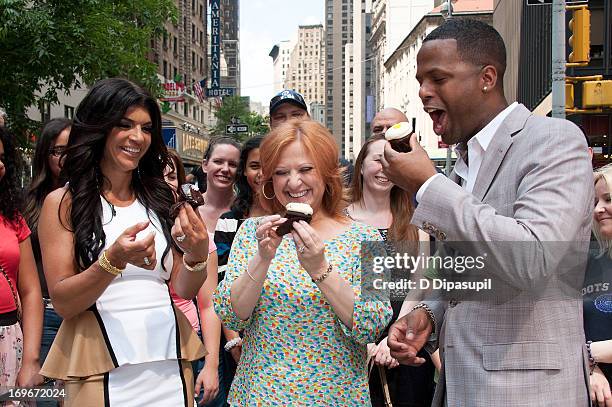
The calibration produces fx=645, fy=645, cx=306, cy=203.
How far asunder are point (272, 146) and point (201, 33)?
70078mm

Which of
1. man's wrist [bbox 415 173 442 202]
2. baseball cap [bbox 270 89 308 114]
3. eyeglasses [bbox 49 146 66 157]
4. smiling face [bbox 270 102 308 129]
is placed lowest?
man's wrist [bbox 415 173 442 202]

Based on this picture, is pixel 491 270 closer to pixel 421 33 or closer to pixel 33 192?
pixel 33 192

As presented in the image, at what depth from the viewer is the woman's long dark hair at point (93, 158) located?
2963 millimetres

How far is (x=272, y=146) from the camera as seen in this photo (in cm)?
312

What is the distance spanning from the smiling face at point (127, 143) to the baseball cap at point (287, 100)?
8.05 feet

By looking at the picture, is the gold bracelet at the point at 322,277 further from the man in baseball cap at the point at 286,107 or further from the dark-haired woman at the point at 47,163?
the man in baseball cap at the point at 286,107

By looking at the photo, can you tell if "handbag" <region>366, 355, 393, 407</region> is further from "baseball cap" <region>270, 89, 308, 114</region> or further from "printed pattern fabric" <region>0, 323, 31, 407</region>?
"baseball cap" <region>270, 89, 308, 114</region>

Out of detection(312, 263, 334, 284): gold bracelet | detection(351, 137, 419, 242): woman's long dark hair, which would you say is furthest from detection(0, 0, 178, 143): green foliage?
detection(312, 263, 334, 284): gold bracelet

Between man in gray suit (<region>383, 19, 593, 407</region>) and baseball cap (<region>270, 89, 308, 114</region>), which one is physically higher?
baseball cap (<region>270, 89, 308, 114</region>)

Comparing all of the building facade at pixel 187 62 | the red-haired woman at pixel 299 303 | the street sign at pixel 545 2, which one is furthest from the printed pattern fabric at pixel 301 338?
the building facade at pixel 187 62

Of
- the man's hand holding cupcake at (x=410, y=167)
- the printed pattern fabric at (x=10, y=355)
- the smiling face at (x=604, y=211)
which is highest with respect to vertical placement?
the man's hand holding cupcake at (x=410, y=167)

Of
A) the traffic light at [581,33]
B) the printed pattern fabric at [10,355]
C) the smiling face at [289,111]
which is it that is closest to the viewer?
the printed pattern fabric at [10,355]

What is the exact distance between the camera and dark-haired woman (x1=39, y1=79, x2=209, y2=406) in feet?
9.29

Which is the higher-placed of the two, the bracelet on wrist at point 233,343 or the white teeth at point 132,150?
the white teeth at point 132,150
